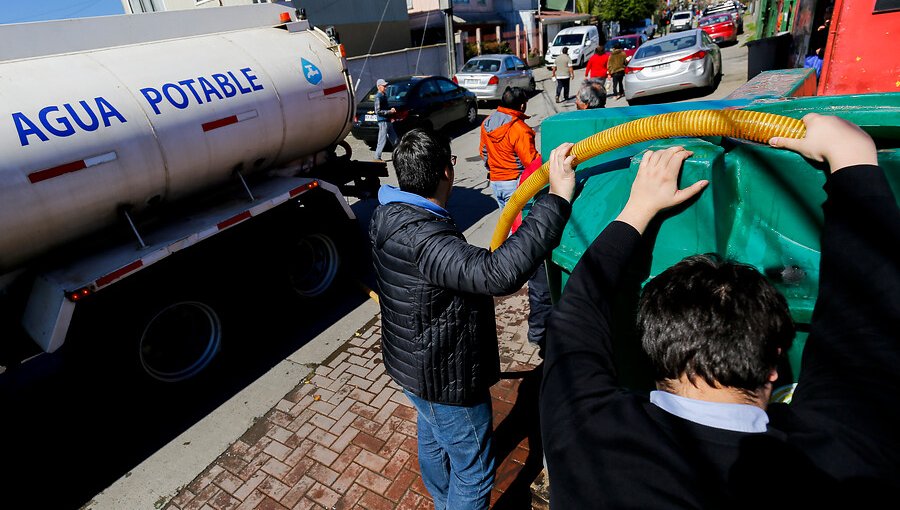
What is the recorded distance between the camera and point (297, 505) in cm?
304

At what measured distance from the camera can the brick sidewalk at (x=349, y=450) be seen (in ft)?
9.98

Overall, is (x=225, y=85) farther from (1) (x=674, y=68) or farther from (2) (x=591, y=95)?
(1) (x=674, y=68)

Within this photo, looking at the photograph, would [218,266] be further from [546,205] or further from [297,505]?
[546,205]

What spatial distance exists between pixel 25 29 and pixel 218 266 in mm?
2220

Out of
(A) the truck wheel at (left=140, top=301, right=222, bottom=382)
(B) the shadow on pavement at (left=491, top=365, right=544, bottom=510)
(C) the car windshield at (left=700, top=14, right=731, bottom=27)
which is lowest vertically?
(B) the shadow on pavement at (left=491, top=365, right=544, bottom=510)

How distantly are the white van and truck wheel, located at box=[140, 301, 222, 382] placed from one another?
22.1 meters

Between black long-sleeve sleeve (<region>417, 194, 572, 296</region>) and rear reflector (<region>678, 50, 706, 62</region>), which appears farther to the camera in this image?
rear reflector (<region>678, 50, 706, 62</region>)

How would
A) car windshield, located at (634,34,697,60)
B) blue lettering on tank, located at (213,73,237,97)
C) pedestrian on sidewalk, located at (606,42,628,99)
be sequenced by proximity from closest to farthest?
Result: blue lettering on tank, located at (213,73,237,97)
car windshield, located at (634,34,697,60)
pedestrian on sidewalk, located at (606,42,628,99)

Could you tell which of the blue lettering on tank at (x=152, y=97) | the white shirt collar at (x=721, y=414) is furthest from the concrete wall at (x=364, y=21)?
the white shirt collar at (x=721, y=414)

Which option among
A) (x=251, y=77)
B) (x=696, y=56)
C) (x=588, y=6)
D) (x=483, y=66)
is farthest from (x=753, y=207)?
(x=588, y=6)

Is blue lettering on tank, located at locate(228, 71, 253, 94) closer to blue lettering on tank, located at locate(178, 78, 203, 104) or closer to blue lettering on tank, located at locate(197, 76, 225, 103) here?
blue lettering on tank, located at locate(197, 76, 225, 103)

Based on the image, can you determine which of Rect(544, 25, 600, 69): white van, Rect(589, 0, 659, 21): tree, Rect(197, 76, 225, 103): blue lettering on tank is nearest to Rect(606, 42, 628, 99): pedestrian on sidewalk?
Rect(544, 25, 600, 69): white van

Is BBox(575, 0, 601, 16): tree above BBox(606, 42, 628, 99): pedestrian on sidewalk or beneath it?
above

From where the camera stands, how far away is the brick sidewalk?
9.98 feet
